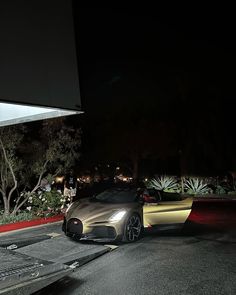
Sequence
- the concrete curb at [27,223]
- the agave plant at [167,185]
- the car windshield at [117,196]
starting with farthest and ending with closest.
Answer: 1. the agave plant at [167,185]
2. the concrete curb at [27,223]
3. the car windshield at [117,196]

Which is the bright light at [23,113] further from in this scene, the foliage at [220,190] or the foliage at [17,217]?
the foliage at [220,190]

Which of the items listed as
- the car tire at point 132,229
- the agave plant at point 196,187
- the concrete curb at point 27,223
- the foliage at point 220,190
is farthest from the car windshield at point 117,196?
the agave plant at point 196,187

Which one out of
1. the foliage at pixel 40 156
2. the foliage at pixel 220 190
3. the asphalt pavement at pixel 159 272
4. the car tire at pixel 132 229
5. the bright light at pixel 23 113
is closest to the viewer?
the asphalt pavement at pixel 159 272

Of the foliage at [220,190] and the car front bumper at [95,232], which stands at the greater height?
the car front bumper at [95,232]

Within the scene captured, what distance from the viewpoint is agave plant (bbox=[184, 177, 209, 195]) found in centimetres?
2278

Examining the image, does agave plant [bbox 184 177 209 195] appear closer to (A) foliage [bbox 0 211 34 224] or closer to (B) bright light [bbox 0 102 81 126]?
(A) foliage [bbox 0 211 34 224]

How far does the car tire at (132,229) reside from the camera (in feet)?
25.5

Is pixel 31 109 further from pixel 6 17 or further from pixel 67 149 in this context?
pixel 67 149

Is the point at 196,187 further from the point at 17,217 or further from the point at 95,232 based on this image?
the point at 95,232

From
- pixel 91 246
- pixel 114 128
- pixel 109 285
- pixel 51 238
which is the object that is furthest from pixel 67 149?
pixel 114 128

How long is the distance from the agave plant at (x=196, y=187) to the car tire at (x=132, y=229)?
1514 cm

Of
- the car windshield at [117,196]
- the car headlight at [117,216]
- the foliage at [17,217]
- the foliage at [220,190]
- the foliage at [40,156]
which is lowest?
the foliage at [220,190]

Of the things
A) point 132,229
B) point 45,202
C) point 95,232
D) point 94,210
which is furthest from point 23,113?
→ point 45,202

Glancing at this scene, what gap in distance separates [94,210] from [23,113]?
9.61 ft
